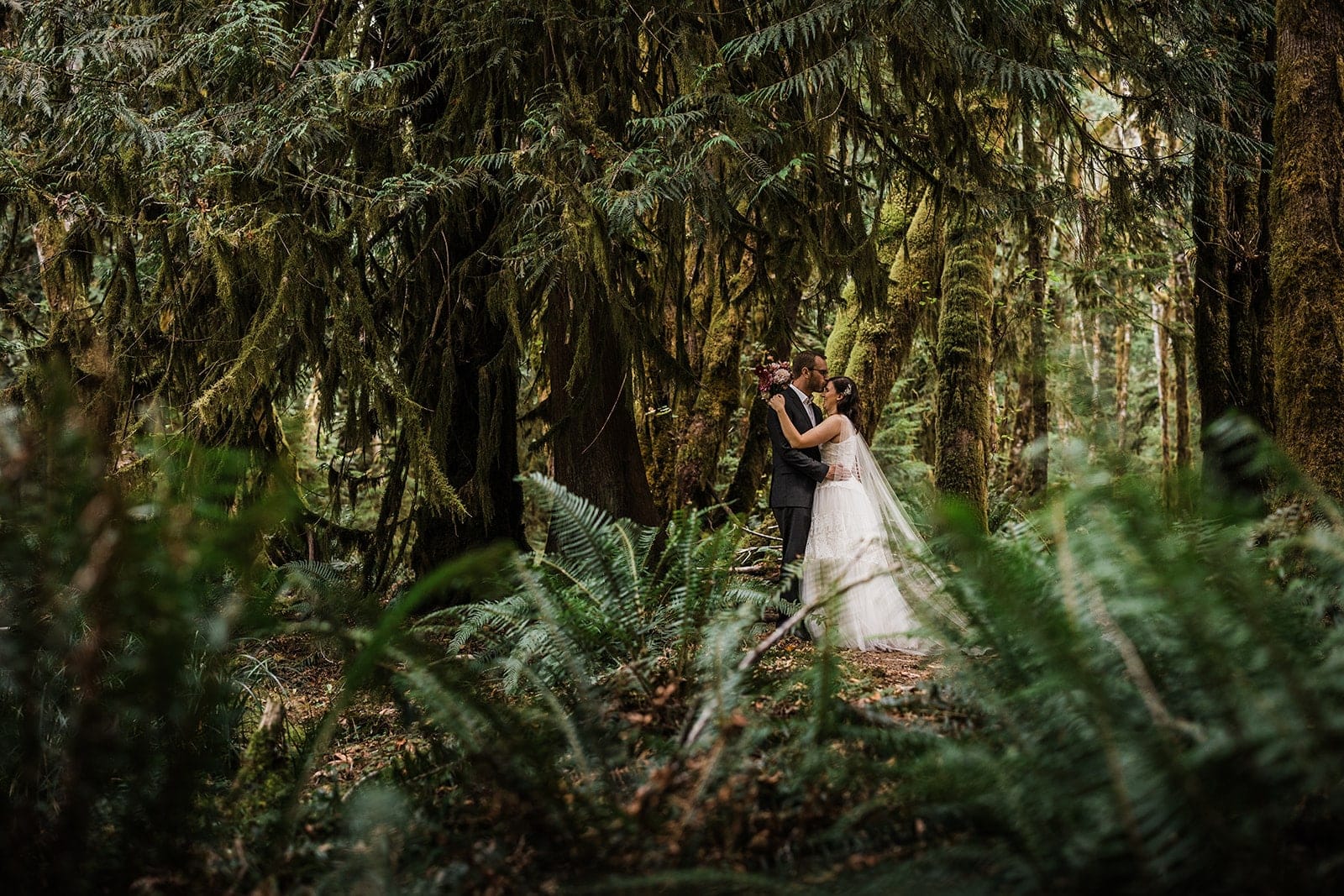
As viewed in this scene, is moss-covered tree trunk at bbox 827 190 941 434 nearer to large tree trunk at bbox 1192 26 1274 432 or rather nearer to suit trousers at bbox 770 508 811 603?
suit trousers at bbox 770 508 811 603

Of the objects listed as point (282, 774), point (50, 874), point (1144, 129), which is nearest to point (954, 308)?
point (1144, 129)

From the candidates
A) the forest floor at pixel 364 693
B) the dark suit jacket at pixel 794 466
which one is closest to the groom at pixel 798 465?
the dark suit jacket at pixel 794 466

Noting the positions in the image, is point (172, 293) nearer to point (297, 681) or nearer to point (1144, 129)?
point (297, 681)

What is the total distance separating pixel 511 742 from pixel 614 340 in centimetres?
465

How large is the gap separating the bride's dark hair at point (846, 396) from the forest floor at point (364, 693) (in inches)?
78.8

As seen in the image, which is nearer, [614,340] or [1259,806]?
[1259,806]

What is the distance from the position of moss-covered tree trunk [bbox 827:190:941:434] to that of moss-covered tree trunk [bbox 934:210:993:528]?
21.3 inches

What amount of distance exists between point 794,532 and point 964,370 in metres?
2.97

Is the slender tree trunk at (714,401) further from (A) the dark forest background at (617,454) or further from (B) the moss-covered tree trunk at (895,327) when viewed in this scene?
(B) the moss-covered tree trunk at (895,327)

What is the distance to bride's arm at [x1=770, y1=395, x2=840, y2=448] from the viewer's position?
6879 millimetres

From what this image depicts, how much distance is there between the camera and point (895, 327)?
30.1ft

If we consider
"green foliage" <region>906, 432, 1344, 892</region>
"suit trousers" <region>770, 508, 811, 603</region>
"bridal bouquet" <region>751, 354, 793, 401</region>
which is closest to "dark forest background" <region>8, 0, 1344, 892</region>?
"green foliage" <region>906, 432, 1344, 892</region>

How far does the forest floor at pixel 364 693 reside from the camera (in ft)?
10.4

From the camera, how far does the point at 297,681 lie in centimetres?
568
